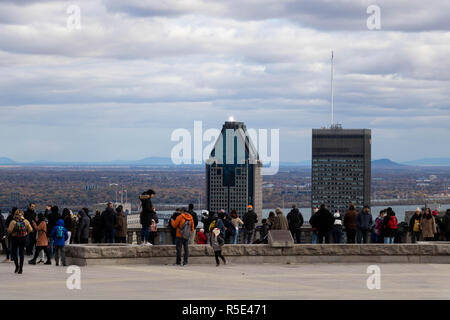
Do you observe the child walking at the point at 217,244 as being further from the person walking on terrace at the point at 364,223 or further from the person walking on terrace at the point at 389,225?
the person walking on terrace at the point at 389,225

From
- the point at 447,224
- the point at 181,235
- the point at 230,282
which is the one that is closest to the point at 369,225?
the point at 447,224

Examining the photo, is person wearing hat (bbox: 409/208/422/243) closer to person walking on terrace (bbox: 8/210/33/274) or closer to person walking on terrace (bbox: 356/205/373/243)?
person walking on terrace (bbox: 356/205/373/243)

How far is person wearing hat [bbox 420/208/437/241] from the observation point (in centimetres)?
2409

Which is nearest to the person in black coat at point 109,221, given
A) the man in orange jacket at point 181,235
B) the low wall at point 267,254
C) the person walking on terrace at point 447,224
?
the low wall at point 267,254

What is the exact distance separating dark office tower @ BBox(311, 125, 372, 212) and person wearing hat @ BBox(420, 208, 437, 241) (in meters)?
151

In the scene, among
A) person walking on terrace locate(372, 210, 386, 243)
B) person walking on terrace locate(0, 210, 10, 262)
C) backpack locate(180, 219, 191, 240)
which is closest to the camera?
backpack locate(180, 219, 191, 240)

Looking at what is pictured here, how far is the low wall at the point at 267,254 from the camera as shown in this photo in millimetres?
20416

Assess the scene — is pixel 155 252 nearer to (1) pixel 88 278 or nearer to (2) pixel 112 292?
(1) pixel 88 278

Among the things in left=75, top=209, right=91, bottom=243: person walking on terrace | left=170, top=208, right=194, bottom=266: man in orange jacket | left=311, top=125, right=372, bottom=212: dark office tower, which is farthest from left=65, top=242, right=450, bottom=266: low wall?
left=311, top=125, right=372, bottom=212: dark office tower

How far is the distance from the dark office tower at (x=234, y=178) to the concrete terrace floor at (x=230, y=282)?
142m

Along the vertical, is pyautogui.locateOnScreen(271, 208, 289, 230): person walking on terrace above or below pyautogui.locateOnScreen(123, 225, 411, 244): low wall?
above

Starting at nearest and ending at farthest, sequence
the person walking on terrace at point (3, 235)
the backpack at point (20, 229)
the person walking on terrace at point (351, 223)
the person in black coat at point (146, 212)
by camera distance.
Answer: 1. the backpack at point (20, 229)
2. the person walking on terrace at point (3, 235)
3. the person in black coat at point (146, 212)
4. the person walking on terrace at point (351, 223)

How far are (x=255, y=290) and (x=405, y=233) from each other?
11844 millimetres
